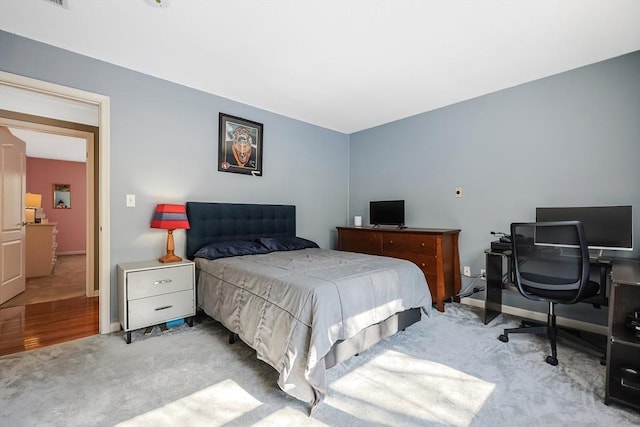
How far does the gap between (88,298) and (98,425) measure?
2.85 m

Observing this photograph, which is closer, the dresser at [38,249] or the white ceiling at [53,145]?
the dresser at [38,249]

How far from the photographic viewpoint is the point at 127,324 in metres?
2.36

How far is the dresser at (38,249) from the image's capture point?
4.68 meters

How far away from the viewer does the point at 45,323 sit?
2.80 metres

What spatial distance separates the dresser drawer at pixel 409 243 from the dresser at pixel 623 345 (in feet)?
5.18

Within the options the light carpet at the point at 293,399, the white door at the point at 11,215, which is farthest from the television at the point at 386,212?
the white door at the point at 11,215

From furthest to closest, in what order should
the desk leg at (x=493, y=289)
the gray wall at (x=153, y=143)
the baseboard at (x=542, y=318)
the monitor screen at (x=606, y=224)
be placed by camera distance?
the desk leg at (x=493, y=289) < the baseboard at (x=542, y=318) < the gray wall at (x=153, y=143) < the monitor screen at (x=606, y=224)

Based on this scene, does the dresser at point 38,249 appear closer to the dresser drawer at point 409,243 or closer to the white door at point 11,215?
the white door at point 11,215

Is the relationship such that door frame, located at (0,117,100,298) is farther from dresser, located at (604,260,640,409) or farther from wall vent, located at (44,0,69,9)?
dresser, located at (604,260,640,409)

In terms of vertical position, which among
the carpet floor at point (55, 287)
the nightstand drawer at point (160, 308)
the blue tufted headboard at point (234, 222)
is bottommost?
the carpet floor at point (55, 287)

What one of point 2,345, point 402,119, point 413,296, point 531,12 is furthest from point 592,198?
point 2,345

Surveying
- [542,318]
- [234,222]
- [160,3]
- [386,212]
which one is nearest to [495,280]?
[542,318]

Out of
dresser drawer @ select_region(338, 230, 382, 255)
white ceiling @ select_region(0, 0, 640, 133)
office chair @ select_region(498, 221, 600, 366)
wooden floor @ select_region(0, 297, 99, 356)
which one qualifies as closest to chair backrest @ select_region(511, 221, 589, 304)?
office chair @ select_region(498, 221, 600, 366)

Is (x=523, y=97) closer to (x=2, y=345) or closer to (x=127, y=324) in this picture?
(x=127, y=324)
